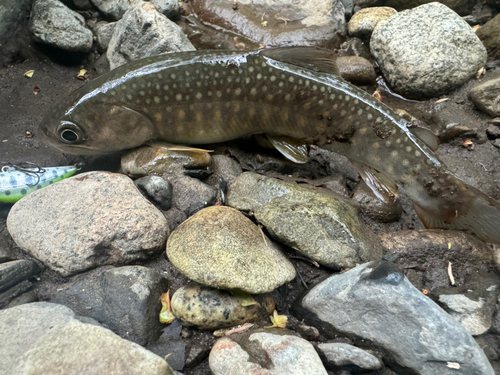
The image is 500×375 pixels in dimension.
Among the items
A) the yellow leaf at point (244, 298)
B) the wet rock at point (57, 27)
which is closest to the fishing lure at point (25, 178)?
the wet rock at point (57, 27)

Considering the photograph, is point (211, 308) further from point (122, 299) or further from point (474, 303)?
point (474, 303)

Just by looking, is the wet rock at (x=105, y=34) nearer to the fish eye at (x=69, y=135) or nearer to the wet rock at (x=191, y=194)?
the fish eye at (x=69, y=135)

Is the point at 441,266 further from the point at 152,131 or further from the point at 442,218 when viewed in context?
the point at 152,131

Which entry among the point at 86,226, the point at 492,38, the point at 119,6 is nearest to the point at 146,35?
the point at 119,6

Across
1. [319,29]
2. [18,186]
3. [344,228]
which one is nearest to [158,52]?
[18,186]

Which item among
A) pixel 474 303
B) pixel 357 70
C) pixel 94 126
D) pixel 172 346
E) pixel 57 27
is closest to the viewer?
pixel 172 346
